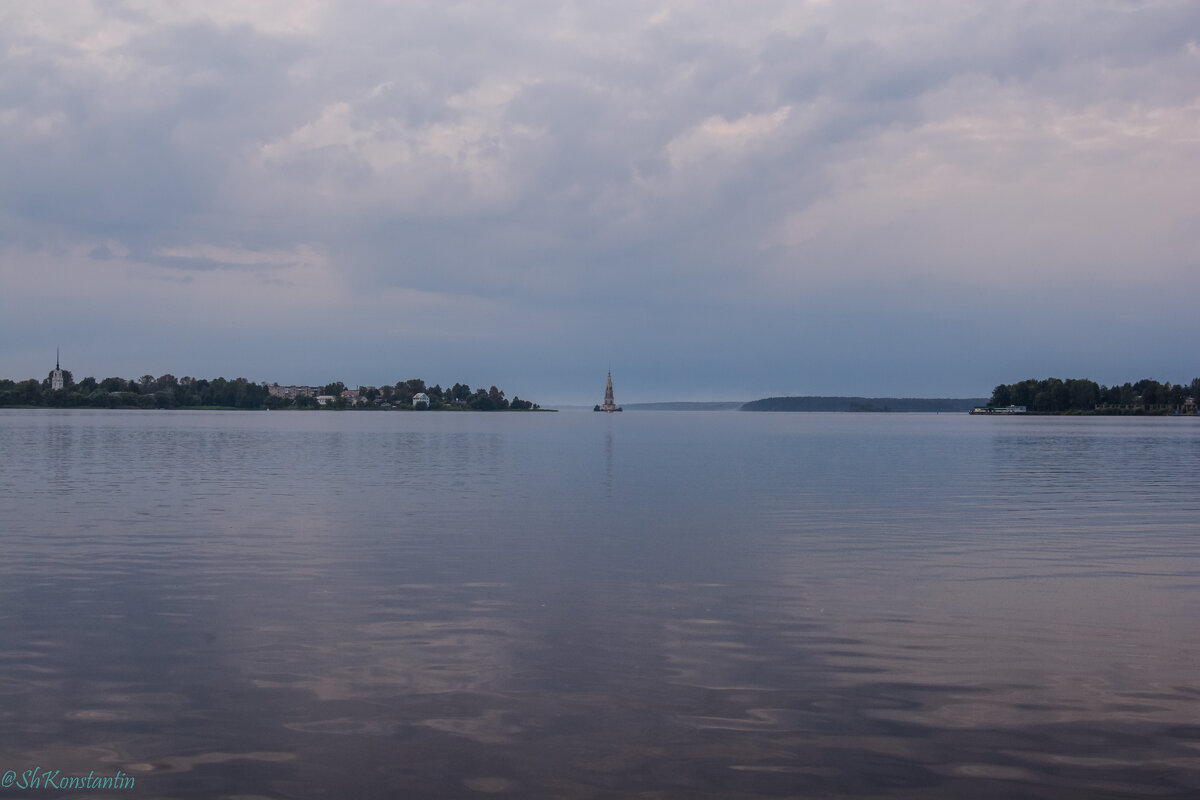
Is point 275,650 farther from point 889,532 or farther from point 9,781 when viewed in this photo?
point 889,532

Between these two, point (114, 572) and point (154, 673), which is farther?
point (114, 572)

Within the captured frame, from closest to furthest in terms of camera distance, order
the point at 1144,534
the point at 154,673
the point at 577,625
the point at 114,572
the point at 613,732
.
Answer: the point at 613,732 → the point at 154,673 → the point at 577,625 → the point at 114,572 → the point at 1144,534

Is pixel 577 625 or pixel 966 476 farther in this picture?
pixel 966 476

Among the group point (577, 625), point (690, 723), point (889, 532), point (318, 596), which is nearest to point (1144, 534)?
point (889, 532)

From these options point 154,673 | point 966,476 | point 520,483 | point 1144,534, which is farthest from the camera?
point 966,476

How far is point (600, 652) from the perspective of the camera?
35.8 feet

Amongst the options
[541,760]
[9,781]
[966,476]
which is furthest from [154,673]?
[966,476]

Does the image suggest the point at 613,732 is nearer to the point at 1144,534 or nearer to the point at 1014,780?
the point at 1014,780

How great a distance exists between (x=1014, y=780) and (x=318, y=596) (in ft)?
34.1

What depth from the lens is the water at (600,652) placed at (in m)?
7.57

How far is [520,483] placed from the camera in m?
35.2

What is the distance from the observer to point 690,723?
334 inches

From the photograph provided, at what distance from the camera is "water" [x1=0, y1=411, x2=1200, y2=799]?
757cm

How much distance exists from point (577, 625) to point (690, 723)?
3994mm
